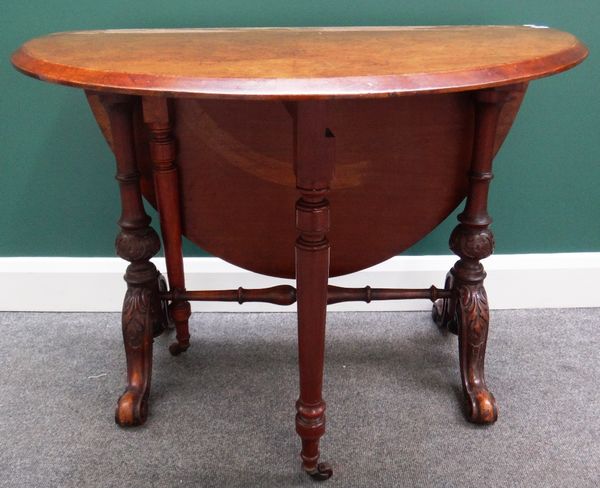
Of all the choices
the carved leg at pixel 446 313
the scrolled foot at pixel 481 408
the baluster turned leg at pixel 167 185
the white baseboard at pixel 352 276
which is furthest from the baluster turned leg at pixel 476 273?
the baluster turned leg at pixel 167 185

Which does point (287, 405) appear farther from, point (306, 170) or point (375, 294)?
point (306, 170)

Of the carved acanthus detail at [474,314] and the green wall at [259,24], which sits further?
the green wall at [259,24]

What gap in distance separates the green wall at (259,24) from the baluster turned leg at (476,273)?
347 mm

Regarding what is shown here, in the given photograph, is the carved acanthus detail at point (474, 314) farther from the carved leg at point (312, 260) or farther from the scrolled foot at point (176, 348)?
the scrolled foot at point (176, 348)

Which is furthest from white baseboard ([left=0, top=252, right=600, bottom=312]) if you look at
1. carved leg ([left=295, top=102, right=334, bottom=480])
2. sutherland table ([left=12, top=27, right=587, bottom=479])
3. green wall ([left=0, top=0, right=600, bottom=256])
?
carved leg ([left=295, top=102, right=334, bottom=480])

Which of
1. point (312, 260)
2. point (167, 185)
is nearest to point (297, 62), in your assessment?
point (312, 260)

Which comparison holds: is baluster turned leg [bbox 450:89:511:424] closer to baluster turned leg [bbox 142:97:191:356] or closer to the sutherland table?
the sutherland table

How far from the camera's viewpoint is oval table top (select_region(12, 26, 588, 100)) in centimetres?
84

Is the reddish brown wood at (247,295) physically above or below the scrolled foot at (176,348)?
above

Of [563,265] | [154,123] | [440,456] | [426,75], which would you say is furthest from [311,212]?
[563,265]

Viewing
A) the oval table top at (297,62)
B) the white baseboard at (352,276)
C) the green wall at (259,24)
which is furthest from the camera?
the white baseboard at (352,276)

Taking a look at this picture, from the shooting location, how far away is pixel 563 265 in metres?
1.82

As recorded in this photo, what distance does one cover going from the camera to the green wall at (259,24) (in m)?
1.58

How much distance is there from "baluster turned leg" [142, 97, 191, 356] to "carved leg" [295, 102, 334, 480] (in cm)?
45
